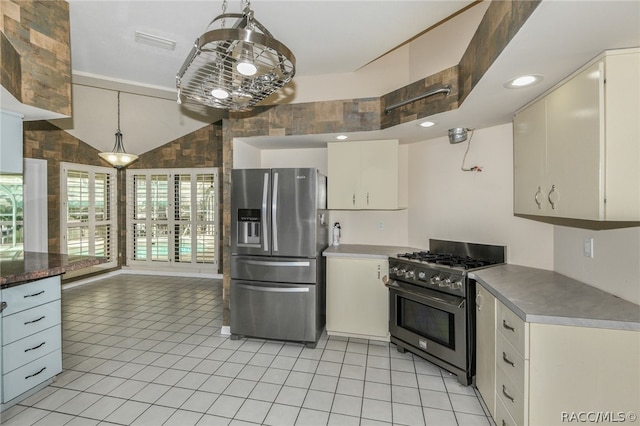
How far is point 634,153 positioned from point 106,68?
3.80 metres

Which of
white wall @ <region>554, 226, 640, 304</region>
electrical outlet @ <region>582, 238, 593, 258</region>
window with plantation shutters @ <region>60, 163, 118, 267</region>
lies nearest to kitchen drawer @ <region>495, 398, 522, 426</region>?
white wall @ <region>554, 226, 640, 304</region>

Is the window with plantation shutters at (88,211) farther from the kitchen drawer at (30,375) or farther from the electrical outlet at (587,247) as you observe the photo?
the electrical outlet at (587,247)

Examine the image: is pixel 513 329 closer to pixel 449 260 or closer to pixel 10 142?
pixel 449 260

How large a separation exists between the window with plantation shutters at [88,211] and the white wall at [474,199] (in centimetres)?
506

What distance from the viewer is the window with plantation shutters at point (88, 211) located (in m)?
4.99

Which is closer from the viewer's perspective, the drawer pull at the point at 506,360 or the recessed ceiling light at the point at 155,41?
the drawer pull at the point at 506,360

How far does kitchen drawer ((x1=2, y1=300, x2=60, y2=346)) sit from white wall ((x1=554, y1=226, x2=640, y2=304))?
3.80 meters

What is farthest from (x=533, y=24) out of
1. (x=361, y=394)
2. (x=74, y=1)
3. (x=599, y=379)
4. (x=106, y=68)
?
(x=106, y=68)

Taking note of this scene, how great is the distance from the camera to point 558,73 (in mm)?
1642

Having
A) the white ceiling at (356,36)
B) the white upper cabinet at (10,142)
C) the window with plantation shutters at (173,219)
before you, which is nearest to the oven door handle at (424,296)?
the white ceiling at (356,36)

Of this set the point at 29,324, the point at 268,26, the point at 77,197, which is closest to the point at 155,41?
the point at 268,26

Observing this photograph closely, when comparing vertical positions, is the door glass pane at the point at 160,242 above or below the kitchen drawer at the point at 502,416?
above

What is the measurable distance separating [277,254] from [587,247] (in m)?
2.45

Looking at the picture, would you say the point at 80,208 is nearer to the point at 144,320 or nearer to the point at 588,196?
the point at 144,320
